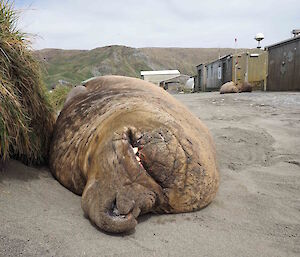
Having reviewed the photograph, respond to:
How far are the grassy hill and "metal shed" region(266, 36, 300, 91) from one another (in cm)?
4329

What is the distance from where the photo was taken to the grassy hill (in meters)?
66.4

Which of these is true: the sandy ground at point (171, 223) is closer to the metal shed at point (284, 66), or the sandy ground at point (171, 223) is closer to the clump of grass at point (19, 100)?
the clump of grass at point (19, 100)

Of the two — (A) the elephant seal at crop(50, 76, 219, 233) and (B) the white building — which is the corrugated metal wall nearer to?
(A) the elephant seal at crop(50, 76, 219, 233)

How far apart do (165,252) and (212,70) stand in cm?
2313

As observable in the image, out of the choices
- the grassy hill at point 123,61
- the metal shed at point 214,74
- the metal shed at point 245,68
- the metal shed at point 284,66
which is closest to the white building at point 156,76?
the metal shed at point 214,74

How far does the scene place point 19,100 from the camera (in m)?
2.51

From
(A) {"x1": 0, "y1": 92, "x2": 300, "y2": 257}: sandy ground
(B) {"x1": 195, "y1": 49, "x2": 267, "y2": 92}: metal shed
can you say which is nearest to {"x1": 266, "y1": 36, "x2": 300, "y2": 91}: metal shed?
(B) {"x1": 195, "y1": 49, "x2": 267, "y2": 92}: metal shed

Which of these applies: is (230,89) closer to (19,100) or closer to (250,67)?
(250,67)

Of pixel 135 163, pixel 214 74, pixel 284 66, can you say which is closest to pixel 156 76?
A: pixel 214 74

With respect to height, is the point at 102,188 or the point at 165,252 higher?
the point at 102,188

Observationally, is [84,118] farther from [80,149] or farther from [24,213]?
[24,213]

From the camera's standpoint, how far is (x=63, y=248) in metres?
1.56

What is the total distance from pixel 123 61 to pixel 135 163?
7874 centimetres

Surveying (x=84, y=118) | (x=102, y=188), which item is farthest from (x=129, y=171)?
(x=84, y=118)
